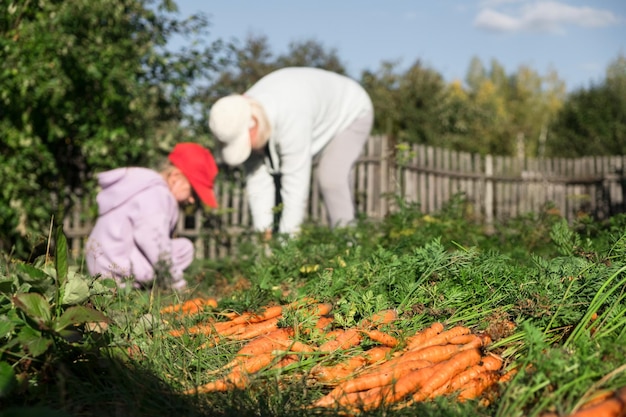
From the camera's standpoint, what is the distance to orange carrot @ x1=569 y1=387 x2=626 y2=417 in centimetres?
187

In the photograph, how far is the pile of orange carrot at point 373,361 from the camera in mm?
2297

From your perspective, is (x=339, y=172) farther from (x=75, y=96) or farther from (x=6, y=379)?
(x=6, y=379)

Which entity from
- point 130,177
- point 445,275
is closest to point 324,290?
point 445,275

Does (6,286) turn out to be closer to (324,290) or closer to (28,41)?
(324,290)

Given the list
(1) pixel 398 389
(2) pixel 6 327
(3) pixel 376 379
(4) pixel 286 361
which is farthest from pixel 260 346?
(2) pixel 6 327

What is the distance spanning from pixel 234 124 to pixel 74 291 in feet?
7.92

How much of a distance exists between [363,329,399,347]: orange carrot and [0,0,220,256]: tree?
13.8ft

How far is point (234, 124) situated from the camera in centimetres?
478

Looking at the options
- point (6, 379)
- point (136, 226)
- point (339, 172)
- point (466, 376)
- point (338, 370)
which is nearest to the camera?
point (6, 379)

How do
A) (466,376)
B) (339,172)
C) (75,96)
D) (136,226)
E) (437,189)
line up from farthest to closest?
(437,189) → (75,96) → (339,172) → (136,226) → (466,376)

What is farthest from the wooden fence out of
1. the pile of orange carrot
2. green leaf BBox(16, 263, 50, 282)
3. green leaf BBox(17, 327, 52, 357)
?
green leaf BBox(17, 327, 52, 357)

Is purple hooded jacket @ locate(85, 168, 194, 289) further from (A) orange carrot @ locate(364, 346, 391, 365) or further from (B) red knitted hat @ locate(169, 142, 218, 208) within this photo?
(A) orange carrot @ locate(364, 346, 391, 365)

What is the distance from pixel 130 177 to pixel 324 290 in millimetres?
2146

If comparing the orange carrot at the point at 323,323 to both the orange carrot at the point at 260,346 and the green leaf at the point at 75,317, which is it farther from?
the green leaf at the point at 75,317
